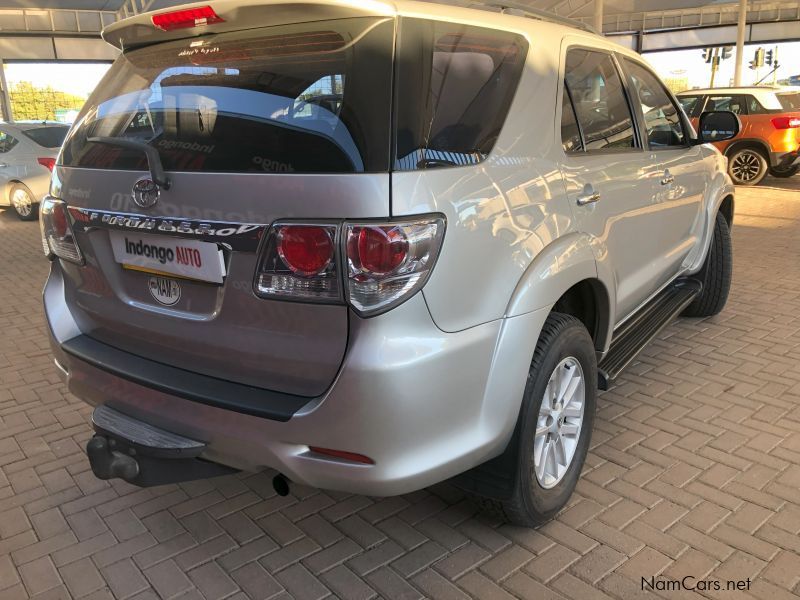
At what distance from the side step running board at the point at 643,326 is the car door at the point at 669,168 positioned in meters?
0.17

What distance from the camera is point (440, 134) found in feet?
6.42

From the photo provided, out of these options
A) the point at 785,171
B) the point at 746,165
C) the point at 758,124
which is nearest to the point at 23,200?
the point at 758,124

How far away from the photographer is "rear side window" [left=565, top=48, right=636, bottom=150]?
8.96ft

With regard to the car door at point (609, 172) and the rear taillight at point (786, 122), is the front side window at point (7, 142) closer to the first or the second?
the car door at point (609, 172)

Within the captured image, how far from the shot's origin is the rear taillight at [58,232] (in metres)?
2.47

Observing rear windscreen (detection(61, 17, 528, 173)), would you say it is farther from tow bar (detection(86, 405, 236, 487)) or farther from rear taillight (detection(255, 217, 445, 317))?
tow bar (detection(86, 405, 236, 487))

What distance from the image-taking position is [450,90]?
2.03 m

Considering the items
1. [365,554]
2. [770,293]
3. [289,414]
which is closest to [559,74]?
[289,414]

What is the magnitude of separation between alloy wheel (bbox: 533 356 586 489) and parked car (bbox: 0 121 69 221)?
9.85 m

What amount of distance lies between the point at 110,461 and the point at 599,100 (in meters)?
2.43

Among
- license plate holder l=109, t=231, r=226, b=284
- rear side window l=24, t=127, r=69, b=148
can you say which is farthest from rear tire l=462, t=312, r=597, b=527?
rear side window l=24, t=127, r=69, b=148

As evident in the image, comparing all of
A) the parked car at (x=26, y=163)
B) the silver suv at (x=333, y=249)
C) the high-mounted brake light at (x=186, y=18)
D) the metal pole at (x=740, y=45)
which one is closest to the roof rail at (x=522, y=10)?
the silver suv at (x=333, y=249)

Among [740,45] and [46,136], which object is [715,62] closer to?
[740,45]

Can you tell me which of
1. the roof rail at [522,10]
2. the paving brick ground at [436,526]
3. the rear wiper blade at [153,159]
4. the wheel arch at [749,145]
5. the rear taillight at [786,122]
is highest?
the roof rail at [522,10]
